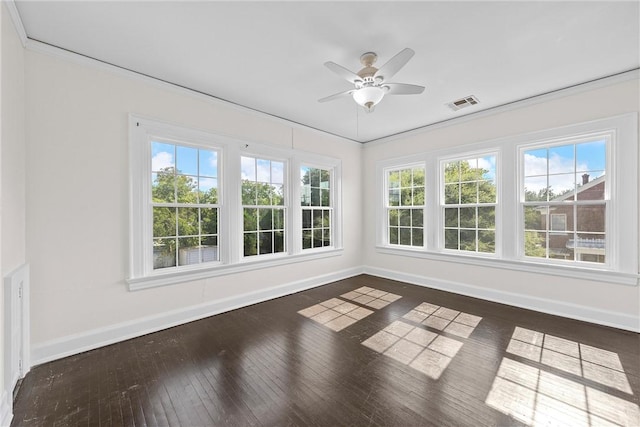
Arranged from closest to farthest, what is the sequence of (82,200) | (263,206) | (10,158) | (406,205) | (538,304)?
(10,158), (82,200), (538,304), (263,206), (406,205)

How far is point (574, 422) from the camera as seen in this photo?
1682 millimetres

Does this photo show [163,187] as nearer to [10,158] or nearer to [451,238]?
[10,158]

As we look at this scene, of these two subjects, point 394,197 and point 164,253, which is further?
point 394,197

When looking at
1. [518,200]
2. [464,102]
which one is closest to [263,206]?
[464,102]

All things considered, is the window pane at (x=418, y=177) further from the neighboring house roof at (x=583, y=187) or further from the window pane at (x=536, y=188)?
the neighboring house roof at (x=583, y=187)

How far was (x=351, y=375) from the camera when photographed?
219cm

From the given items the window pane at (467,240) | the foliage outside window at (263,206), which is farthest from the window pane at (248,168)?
the window pane at (467,240)

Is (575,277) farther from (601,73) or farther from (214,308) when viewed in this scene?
(214,308)

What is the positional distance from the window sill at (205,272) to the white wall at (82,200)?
4.0 inches

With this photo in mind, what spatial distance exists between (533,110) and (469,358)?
10.9ft

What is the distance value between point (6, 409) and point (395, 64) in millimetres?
3656

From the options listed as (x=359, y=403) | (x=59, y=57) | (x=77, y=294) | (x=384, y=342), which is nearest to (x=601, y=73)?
(x=384, y=342)

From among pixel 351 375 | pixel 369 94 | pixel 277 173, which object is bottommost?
pixel 351 375

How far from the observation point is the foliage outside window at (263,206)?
394 cm
